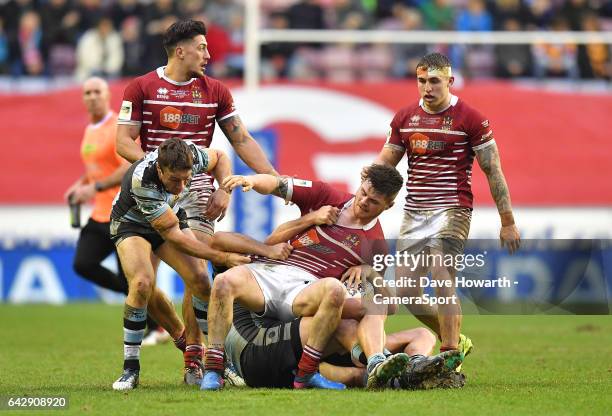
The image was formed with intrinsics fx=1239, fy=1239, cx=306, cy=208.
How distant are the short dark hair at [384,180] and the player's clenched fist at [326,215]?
1.27 ft

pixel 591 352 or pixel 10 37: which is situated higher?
pixel 10 37

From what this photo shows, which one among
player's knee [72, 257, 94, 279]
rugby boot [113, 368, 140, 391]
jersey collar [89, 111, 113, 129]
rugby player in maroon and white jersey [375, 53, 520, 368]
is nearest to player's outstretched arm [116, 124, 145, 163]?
rugby boot [113, 368, 140, 391]

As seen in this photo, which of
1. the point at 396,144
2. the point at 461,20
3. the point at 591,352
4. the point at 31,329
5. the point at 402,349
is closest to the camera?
the point at 402,349

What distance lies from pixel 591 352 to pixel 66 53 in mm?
11091

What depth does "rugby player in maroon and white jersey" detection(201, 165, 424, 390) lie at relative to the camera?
871 centimetres

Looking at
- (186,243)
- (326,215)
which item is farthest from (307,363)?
(186,243)

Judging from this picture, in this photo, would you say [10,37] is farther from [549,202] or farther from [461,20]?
[549,202]

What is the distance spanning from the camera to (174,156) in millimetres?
8758

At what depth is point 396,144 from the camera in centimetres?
1039

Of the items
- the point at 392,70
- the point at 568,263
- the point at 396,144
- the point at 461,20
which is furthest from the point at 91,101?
the point at 461,20

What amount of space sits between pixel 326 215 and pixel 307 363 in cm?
113

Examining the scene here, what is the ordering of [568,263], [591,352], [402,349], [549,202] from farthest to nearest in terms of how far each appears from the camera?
[549,202]
[568,263]
[591,352]
[402,349]

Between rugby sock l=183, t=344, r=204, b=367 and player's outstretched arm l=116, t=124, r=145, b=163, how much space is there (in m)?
1.56

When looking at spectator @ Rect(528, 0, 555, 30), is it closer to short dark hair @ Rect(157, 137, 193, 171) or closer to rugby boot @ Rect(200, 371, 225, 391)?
short dark hair @ Rect(157, 137, 193, 171)
